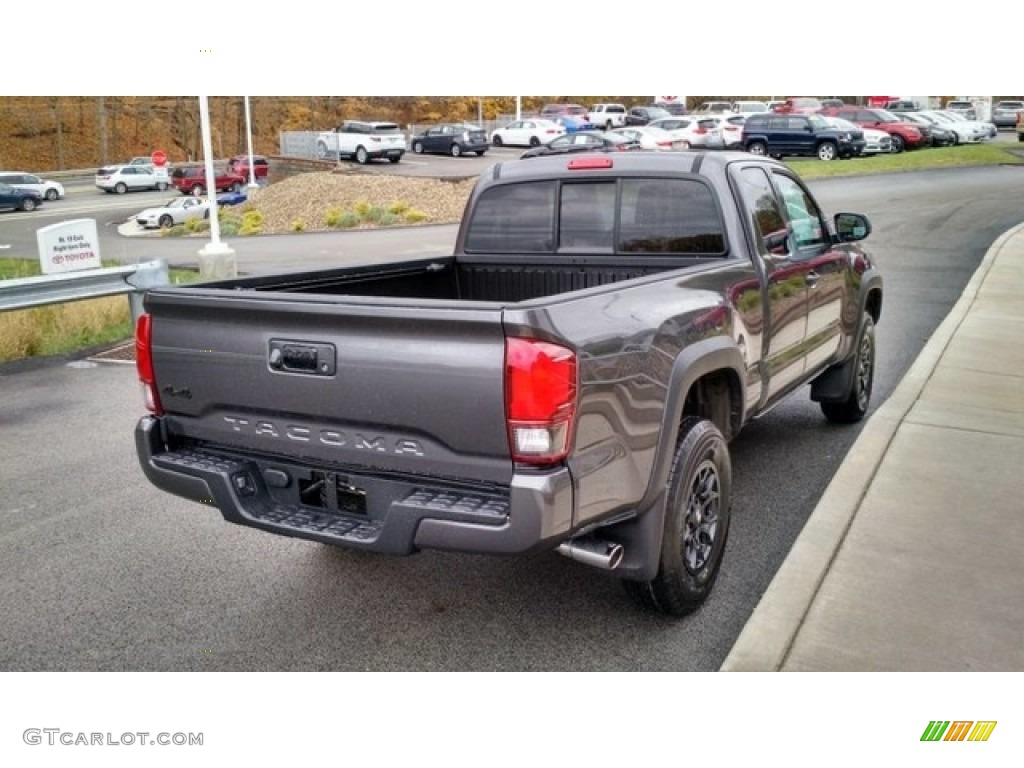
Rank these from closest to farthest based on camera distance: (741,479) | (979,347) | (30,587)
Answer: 1. (30,587)
2. (741,479)
3. (979,347)

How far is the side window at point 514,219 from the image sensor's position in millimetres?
5223

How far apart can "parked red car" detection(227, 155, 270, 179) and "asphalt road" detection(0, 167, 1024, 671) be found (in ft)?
88.3

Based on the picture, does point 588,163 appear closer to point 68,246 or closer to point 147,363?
point 147,363

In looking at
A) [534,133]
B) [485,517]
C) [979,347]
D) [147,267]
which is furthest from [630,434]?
[534,133]

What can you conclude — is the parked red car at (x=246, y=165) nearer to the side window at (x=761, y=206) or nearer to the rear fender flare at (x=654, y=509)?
the side window at (x=761, y=206)

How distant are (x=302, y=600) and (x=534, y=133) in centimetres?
3999

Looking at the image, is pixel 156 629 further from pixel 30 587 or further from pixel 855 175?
pixel 855 175

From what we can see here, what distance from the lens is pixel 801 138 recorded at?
110ft

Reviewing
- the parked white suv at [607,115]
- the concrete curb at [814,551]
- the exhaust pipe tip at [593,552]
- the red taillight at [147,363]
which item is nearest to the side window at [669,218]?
the concrete curb at [814,551]

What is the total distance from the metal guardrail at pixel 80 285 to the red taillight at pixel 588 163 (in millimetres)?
5005

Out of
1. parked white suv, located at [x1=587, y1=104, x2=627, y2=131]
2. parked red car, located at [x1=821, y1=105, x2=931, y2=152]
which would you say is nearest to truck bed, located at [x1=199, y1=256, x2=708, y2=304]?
parked red car, located at [x1=821, y1=105, x2=931, y2=152]

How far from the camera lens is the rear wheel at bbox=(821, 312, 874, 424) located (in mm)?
6633

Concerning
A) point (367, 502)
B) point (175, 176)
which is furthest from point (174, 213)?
point (367, 502)

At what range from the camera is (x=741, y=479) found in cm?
575
